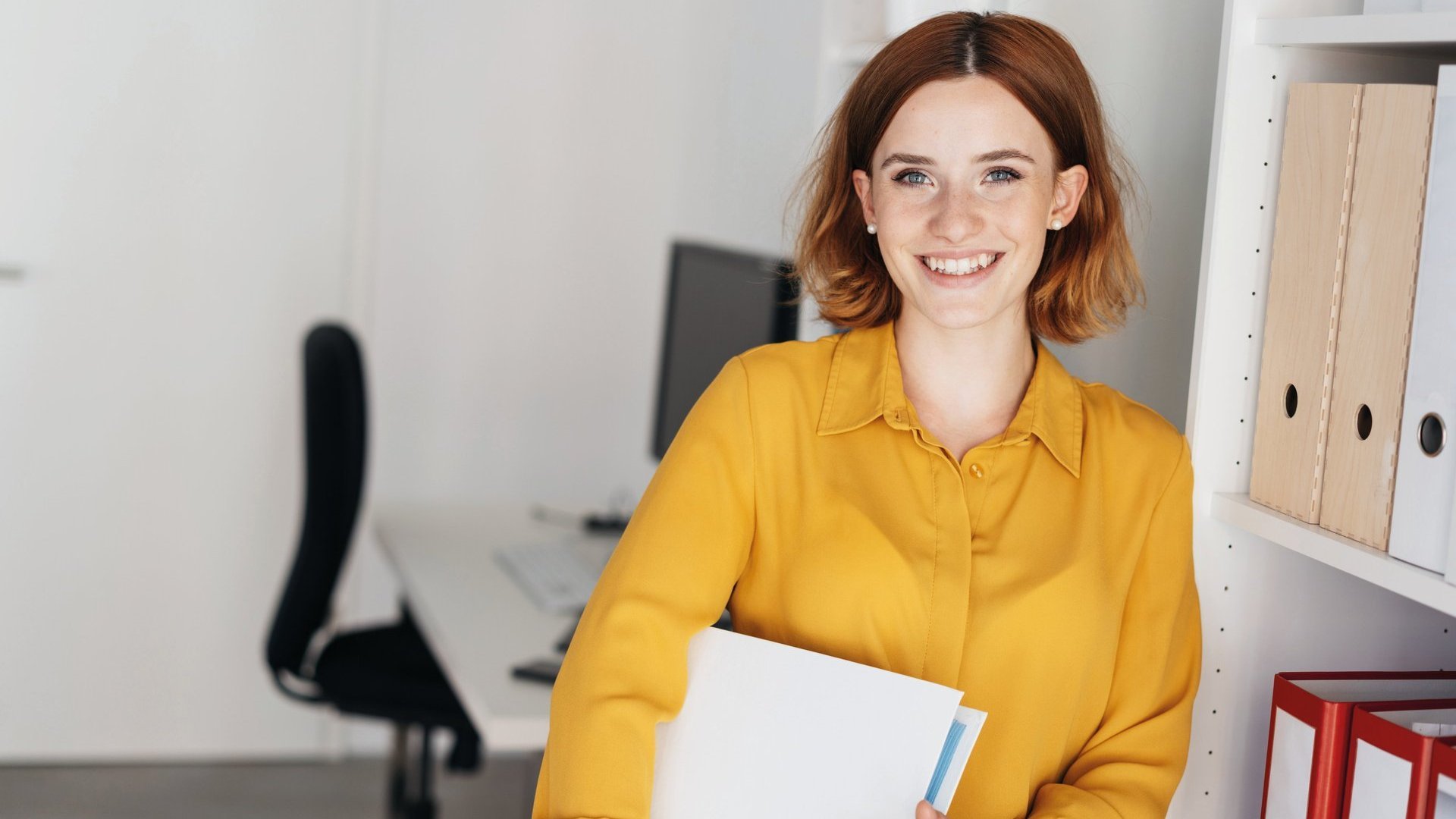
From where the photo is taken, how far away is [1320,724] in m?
1.07

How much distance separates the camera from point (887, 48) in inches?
48.1

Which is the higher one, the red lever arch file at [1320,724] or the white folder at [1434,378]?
the white folder at [1434,378]

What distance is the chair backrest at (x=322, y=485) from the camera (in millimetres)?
2502

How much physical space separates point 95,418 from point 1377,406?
308 cm

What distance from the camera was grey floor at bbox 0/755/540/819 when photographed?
3188 mm

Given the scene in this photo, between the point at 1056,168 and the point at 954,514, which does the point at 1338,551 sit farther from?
the point at 1056,168

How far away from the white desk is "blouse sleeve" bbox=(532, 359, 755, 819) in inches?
→ 26.0

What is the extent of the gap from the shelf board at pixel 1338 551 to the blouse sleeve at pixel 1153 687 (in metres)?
0.05

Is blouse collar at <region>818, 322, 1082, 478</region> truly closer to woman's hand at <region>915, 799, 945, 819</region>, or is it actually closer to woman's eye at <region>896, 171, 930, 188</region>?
woman's eye at <region>896, 171, 930, 188</region>

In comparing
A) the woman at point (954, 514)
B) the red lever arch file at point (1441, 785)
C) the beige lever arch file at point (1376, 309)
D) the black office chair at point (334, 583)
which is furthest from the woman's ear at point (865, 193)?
the black office chair at point (334, 583)

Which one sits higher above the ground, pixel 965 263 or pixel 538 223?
pixel 538 223

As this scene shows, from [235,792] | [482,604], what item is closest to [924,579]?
[482,604]

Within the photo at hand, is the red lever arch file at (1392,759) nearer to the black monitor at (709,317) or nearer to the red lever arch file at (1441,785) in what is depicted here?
the red lever arch file at (1441,785)

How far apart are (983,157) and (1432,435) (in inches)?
16.6
